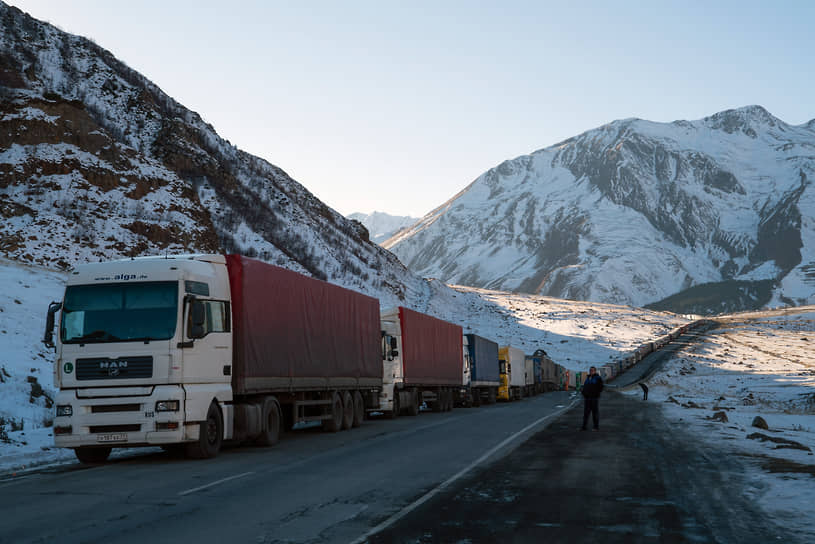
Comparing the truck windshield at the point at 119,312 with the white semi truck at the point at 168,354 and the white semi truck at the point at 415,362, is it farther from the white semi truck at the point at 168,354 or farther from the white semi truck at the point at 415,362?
the white semi truck at the point at 415,362

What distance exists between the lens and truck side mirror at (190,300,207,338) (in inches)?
600

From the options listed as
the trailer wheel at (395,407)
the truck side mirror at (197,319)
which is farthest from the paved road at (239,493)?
the trailer wheel at (395,407)

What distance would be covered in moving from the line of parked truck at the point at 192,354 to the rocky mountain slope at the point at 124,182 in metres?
28.0

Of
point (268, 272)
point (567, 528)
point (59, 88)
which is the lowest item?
point (567, 528)

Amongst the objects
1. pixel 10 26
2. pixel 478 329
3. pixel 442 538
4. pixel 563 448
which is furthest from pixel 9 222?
pixel 478 329

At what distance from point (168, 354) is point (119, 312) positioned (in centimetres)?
125

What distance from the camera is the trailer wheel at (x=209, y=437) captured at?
626 inches

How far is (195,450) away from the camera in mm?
15930

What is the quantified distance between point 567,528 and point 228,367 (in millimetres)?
9666

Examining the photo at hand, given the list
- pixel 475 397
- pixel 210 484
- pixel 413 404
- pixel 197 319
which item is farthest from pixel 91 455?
pixel 475 397

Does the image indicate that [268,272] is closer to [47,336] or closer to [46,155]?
[47,336]

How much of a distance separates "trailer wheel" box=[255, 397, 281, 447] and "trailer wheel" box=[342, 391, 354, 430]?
5.21 metres

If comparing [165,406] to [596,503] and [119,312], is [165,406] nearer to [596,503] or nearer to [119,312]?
[119,312]

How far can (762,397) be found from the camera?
61.8 m
